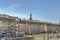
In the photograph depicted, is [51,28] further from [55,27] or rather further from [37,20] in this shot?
[37,20]

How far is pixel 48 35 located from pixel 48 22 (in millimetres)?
283

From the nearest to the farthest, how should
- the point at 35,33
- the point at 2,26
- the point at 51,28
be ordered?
the point at 2,26 → the point at 35,33 → the point at 51,28

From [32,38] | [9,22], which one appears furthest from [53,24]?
[9,22]

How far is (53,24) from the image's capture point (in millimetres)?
2977

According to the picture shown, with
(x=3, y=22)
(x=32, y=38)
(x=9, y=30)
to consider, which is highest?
(x=3, y=22)

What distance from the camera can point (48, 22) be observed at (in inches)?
115

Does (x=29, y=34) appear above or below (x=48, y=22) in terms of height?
below

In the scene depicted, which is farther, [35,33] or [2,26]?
[35,33]

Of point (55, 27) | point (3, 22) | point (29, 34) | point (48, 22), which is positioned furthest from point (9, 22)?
point (55, 27)

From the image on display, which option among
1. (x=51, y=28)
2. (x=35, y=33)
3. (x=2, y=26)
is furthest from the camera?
(x=51, y=28)

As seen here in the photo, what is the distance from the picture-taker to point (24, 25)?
2.87 meters

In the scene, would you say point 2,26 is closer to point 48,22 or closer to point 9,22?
point 9,22

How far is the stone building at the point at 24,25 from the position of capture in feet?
8.75

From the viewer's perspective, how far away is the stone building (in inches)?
105
